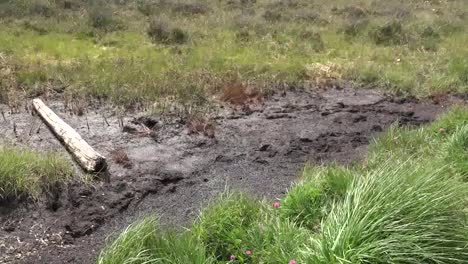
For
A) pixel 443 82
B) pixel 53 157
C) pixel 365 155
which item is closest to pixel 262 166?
pixel 365 155

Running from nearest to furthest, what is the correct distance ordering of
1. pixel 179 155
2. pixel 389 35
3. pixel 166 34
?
pixel 179 155 → pixel 166 34 → pixel 389 35

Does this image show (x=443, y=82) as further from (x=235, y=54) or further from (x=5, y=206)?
(x=5, y=206)

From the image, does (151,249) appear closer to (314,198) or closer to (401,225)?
(314,198)

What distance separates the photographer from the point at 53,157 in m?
6.85

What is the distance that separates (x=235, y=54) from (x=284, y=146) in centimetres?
510

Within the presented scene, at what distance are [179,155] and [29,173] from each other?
2.27 m

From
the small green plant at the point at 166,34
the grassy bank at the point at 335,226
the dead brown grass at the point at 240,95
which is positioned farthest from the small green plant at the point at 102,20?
the grassy bank at the point at 335,226

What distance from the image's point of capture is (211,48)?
13.5m

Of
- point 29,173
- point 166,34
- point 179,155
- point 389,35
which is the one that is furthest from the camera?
point 389,35

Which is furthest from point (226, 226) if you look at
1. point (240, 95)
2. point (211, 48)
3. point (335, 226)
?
point (211, 48)

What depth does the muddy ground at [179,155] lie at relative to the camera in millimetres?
5930

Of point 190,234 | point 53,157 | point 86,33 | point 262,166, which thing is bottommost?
point 86,33

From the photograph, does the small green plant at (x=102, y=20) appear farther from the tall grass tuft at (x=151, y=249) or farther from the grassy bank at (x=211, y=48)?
the tall grass tuft at (x=151, y=249)

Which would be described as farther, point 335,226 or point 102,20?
point 102,20
